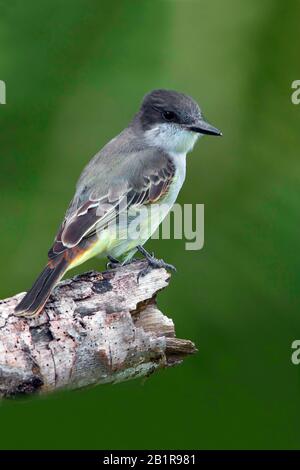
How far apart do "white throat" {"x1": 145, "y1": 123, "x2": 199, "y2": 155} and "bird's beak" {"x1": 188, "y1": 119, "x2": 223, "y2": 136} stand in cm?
5

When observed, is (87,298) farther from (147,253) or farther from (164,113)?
(164,113)

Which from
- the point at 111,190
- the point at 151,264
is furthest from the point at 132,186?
the point at 151,264

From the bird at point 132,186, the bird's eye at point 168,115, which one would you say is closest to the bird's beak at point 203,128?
the bird at point 132,186

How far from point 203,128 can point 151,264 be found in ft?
2.82

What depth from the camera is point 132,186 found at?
3.53m

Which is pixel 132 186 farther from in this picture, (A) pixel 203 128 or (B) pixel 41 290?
(B) pixel 41 290

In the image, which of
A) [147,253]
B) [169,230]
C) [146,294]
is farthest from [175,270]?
[146,294]

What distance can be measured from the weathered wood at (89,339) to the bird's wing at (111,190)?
0.47 meters

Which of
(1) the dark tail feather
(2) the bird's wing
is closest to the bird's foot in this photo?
(2) the bird's wing

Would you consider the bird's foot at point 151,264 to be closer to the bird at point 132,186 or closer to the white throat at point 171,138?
the bird at point 132,186

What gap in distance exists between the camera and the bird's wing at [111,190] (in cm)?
326

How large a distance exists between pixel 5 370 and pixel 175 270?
1170mm

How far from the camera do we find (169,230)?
3.73 meters

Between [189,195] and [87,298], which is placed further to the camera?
[189,195]
